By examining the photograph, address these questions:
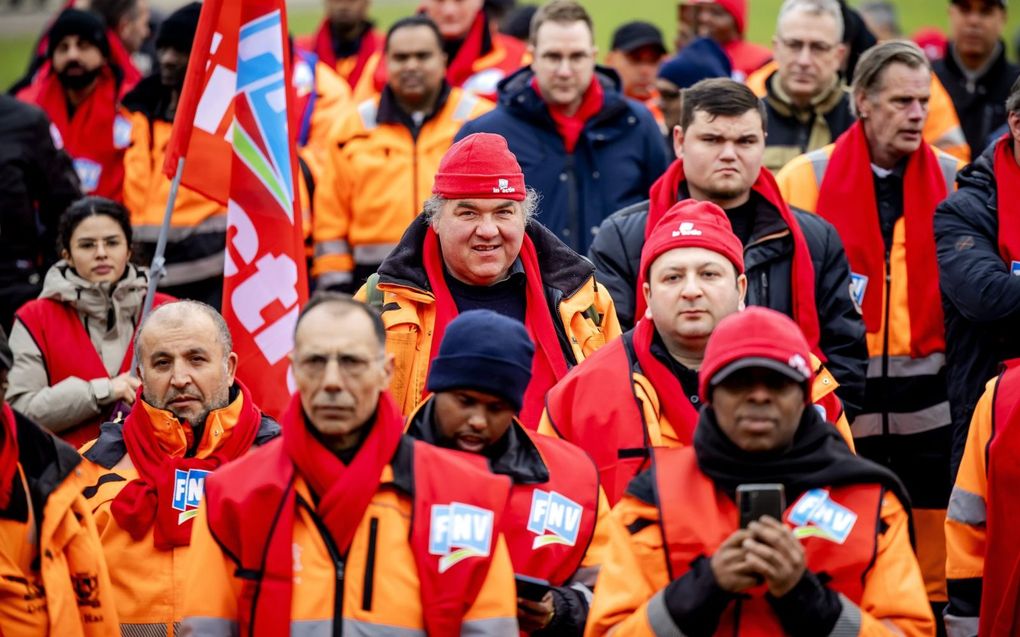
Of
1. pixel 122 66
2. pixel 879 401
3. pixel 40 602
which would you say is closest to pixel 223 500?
pixel 40 602

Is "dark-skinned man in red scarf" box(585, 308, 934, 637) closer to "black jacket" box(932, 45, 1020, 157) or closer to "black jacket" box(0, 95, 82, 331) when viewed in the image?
"black jacket" box(0, 95, 82, 331)

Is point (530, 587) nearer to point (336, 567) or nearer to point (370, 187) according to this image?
point (336, 567)

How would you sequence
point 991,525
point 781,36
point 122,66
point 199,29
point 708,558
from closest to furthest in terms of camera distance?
point 708,558
point 991,525
point 199,29
point 781,36
point 122,66

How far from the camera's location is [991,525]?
18.6 feet

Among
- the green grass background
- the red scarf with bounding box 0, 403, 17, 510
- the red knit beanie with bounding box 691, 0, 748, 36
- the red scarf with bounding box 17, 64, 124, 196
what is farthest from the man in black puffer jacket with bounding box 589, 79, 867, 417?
the green grass background

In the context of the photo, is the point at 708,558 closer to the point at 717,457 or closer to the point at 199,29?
the point at 717,457

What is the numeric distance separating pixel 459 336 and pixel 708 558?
3.60 feet

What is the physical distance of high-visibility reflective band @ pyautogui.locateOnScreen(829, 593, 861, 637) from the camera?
452 centimetres

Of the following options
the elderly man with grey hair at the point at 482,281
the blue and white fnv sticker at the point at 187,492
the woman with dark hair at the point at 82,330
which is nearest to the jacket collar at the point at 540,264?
the elderly man with grey hair at the point at 482,281

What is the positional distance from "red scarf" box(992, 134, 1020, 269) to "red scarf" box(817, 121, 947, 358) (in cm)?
66

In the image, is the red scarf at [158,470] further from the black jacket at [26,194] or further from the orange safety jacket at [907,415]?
the black jacket at [26,194]

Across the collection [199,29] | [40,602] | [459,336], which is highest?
[199,29]

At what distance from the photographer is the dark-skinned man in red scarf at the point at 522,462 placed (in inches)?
203

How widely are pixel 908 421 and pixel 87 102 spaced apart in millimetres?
5175
